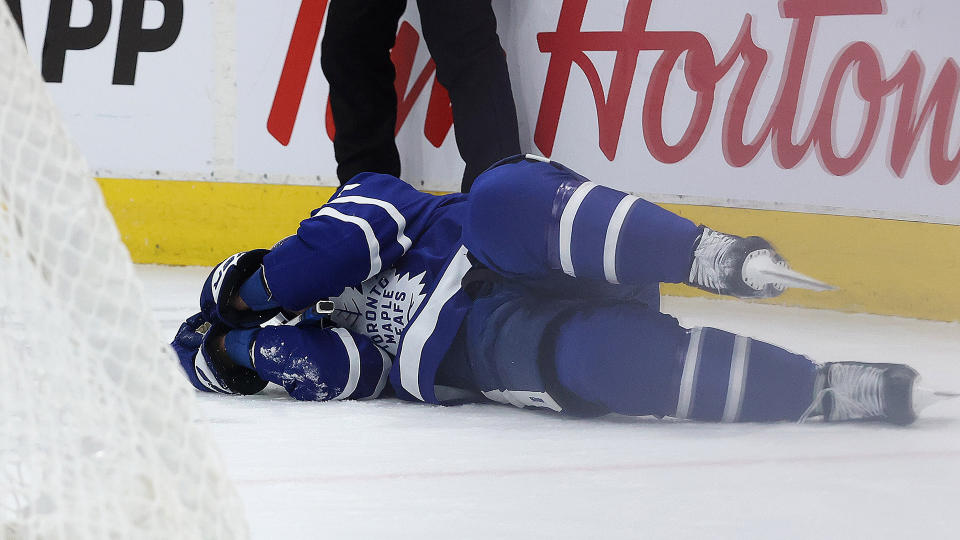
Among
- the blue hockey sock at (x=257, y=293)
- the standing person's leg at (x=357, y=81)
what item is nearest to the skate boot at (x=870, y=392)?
the blue hockey sock at (x=257, y=293)

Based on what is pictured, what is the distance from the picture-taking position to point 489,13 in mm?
2309

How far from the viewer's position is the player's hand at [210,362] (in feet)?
4.16

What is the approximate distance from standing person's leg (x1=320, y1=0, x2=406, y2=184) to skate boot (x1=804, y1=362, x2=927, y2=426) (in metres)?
1.49

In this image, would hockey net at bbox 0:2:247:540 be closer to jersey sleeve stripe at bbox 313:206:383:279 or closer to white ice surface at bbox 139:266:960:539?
white ice surface at bbox 139:266:960:539

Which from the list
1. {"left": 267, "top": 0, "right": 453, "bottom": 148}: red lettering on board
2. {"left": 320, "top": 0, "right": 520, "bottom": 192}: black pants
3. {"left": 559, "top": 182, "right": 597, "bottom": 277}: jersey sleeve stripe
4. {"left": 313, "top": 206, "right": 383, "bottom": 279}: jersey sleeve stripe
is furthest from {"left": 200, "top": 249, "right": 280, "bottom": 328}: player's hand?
{"left": 267, "top": 0, "right": 453, "bottom": 148}: red lettering on board

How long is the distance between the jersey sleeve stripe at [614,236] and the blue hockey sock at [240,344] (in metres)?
0.44

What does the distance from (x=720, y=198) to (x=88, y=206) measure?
72.4 inches

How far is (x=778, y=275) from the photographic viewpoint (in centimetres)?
89

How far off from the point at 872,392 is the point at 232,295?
69 cm

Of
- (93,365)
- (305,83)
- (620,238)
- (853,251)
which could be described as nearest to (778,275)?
(620,238)

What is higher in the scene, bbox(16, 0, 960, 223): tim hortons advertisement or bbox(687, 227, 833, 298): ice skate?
bbox(16, 0, 960, 223): tim hortons advertisement

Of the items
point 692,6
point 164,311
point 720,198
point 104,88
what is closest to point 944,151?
point 720,198

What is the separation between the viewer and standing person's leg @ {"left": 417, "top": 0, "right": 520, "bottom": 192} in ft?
7.46

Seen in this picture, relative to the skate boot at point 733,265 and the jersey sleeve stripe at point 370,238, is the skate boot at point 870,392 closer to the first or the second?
the skate boot at point 733,265
